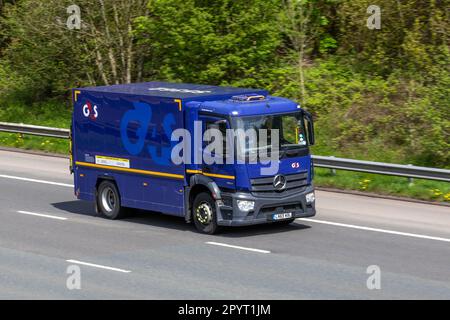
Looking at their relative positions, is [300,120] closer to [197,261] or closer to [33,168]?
[197,261]

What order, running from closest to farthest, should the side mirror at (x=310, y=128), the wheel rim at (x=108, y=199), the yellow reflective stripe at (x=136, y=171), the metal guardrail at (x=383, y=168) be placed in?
1. the yellow reflective stripe at (x=136, y=171)
2. the side mirror at (x=310, y=128)
3. the wheel rim at (x=108, y=199)
4. the metal guardrail at (x=383, y=168)

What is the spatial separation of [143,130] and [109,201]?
217 centimetres

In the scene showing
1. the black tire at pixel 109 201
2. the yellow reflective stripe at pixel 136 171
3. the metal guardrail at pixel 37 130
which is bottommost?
the black tire at pixel 109 201

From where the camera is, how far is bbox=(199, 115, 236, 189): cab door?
1895 centimetres

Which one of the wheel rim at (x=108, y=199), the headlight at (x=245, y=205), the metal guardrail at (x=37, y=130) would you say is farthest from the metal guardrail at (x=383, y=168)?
the metal guardrail at (x=37, y=130)

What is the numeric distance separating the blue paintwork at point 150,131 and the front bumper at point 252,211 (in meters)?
0.24

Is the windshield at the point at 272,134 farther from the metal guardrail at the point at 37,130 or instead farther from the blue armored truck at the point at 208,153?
the metal guardrail at the point at 37,130

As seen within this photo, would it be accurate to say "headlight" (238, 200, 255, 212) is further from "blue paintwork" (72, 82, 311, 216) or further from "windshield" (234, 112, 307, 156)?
"windshield" (234, 112, 307, 156)

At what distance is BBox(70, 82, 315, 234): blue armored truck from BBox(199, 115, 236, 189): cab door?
18 millimetres

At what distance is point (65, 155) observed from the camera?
29.8 metres

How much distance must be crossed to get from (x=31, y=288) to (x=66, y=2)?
19.9 meters

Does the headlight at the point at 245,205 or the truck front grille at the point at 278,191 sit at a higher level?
the truck front grille at the point at 278,191

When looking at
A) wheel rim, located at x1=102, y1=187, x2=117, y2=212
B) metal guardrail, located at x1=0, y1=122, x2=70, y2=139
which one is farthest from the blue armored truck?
metal guardrail, located at x1=0, y1=122, x2=70, y2=139

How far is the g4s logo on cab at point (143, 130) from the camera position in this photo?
19672 mm
